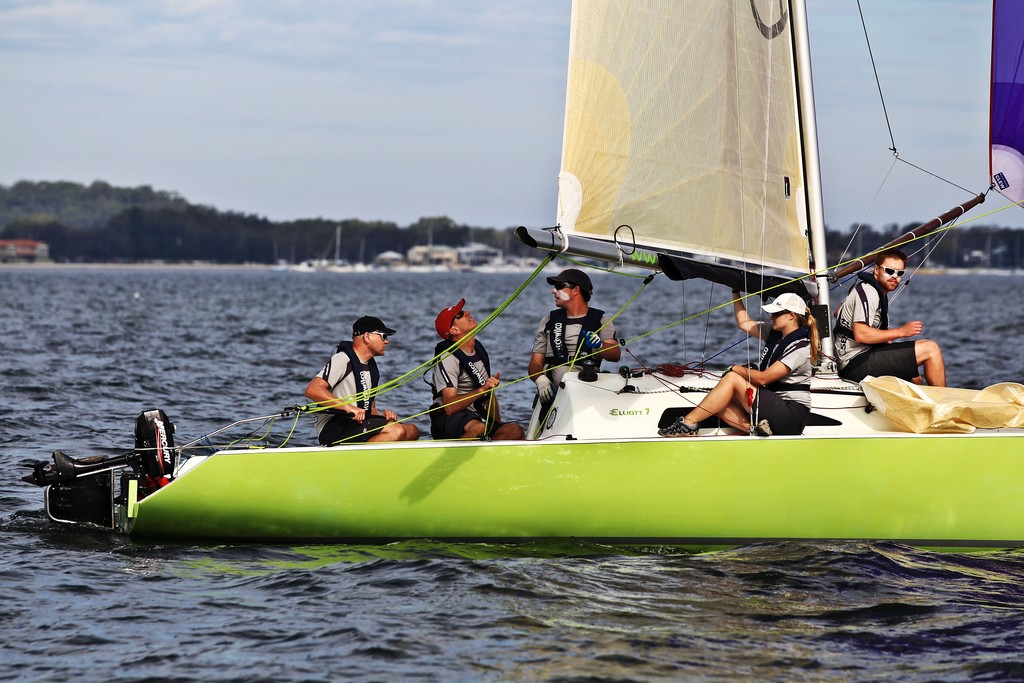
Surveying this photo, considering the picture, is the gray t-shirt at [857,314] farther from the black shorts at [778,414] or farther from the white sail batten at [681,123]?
the black shorts at [778,414]

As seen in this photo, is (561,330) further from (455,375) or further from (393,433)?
(393,433)

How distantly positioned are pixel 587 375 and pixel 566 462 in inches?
35.6

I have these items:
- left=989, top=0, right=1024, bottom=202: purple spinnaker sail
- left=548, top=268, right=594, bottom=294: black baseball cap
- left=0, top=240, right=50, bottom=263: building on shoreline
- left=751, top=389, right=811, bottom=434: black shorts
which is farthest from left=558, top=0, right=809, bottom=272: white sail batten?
left=0, top=240, right=50, bottom=263: building on shoreline

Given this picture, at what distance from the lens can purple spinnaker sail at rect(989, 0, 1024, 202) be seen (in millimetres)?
8594

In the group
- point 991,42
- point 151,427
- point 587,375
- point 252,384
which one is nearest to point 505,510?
point 587,375

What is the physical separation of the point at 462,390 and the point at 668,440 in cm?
172

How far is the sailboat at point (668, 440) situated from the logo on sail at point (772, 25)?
15 millimetres

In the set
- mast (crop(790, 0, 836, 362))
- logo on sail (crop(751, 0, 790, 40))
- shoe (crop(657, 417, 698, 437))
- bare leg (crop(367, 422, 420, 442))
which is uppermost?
logo on sail (crop(751, 0, 790, 40))

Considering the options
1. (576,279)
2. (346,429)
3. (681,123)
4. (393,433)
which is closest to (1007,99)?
(681,123)

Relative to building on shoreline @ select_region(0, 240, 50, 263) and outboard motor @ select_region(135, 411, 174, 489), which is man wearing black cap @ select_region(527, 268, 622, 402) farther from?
building on shoreline @ select_region(0, 240, 50, 263)

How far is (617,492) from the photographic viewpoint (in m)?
7.87

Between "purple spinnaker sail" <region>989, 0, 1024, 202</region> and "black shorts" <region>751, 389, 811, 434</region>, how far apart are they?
7.87 ft

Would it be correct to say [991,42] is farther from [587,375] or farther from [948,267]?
[948,267]

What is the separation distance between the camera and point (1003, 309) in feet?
150
